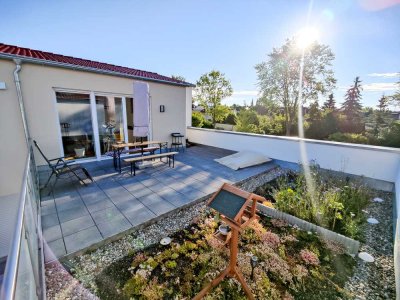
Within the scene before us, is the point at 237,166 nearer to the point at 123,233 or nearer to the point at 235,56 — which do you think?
the point at 123,233

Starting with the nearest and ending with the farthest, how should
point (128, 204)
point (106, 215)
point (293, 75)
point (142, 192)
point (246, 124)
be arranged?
point (106, 215), point (128, 204), point (142, 192), point (246, 124), point (293, 75)

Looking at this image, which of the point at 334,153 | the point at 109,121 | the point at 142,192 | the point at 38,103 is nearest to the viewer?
the point at 142,192

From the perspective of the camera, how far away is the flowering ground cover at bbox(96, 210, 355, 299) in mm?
2111

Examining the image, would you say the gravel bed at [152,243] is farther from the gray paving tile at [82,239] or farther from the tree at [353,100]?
the tree at [353,100]

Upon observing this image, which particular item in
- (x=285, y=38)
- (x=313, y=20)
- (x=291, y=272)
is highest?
(x=285, y=38)

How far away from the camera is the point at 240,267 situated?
2.46 m

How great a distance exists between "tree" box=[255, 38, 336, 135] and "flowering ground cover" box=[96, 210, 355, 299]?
16.4 m

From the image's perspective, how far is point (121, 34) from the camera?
734 cm

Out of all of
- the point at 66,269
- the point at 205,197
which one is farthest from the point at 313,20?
the point at 66,269

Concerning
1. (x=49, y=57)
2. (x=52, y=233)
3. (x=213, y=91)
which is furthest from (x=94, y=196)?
(x=213, y=91)

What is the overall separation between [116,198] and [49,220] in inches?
44.8

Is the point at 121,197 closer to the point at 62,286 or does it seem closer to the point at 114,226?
the point at 114,226

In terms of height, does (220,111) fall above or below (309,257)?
above

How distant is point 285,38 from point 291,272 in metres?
20.3
